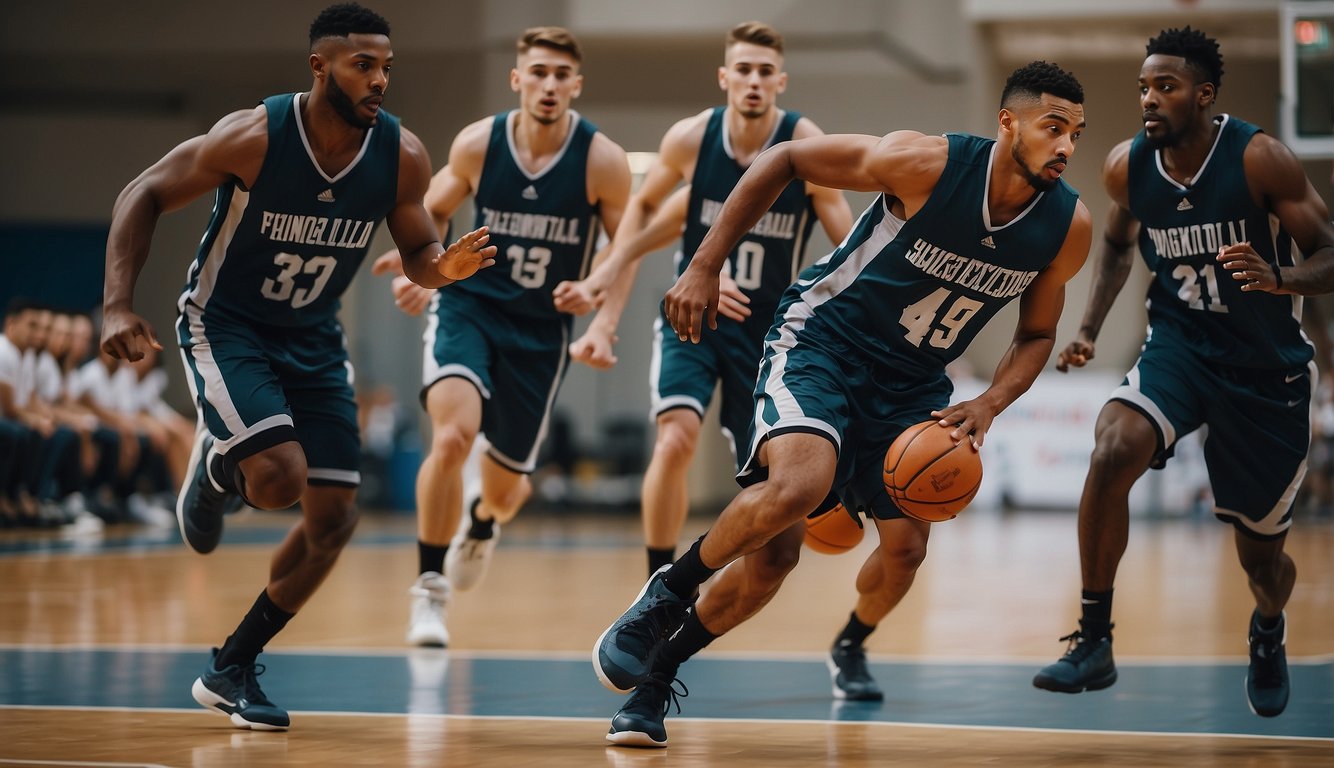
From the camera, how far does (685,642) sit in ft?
14.7

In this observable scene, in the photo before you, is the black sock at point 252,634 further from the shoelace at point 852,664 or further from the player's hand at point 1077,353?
the player's hand at point 1077,353

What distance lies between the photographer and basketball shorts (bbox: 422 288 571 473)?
6.73 m

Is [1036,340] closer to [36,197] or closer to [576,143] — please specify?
[576,143]

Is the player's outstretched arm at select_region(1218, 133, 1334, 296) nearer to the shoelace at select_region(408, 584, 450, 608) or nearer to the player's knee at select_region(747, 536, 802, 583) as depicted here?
the player's knee at select_region(747, 536, 802, 583)

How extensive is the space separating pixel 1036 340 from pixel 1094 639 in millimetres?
984

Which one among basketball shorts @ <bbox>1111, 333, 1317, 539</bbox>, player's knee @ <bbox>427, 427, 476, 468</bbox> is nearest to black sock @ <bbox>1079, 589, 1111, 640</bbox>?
basketball shorts @ <bbox>1111, 333, 1317, 539</bbox>

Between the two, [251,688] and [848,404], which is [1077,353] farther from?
[251,688]

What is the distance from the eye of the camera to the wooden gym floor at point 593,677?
4402 millimetres

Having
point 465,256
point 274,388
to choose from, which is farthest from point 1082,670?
point 274,388

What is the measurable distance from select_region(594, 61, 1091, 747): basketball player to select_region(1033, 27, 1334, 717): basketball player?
53 cm

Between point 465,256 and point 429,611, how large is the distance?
231 centimetres

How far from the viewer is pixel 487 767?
405 centimetres

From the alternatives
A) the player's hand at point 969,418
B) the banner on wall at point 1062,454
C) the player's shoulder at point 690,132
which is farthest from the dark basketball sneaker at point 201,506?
the banner on wall at point 1062,454

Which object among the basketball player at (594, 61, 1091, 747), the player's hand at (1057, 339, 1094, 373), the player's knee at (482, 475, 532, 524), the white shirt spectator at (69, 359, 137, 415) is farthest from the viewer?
the white shirt spectator at (69, 359, 137, 415)
